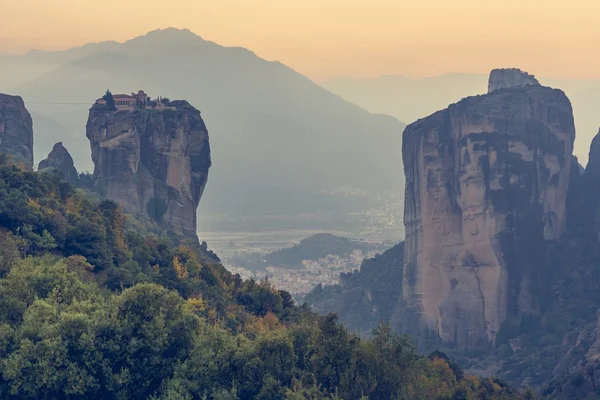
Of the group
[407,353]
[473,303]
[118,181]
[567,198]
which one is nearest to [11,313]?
[407,353]

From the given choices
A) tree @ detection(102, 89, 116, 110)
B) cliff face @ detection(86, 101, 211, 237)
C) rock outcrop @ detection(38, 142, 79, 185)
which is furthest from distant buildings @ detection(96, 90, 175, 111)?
rock outcrop @ detection(38, 142, 79, 185)

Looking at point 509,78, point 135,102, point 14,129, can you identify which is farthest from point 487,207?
point 14,129

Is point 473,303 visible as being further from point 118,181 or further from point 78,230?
point 78,230

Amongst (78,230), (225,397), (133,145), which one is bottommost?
(225,397)

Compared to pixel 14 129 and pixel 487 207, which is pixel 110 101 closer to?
pixel 14 129

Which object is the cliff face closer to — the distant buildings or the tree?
the tree
